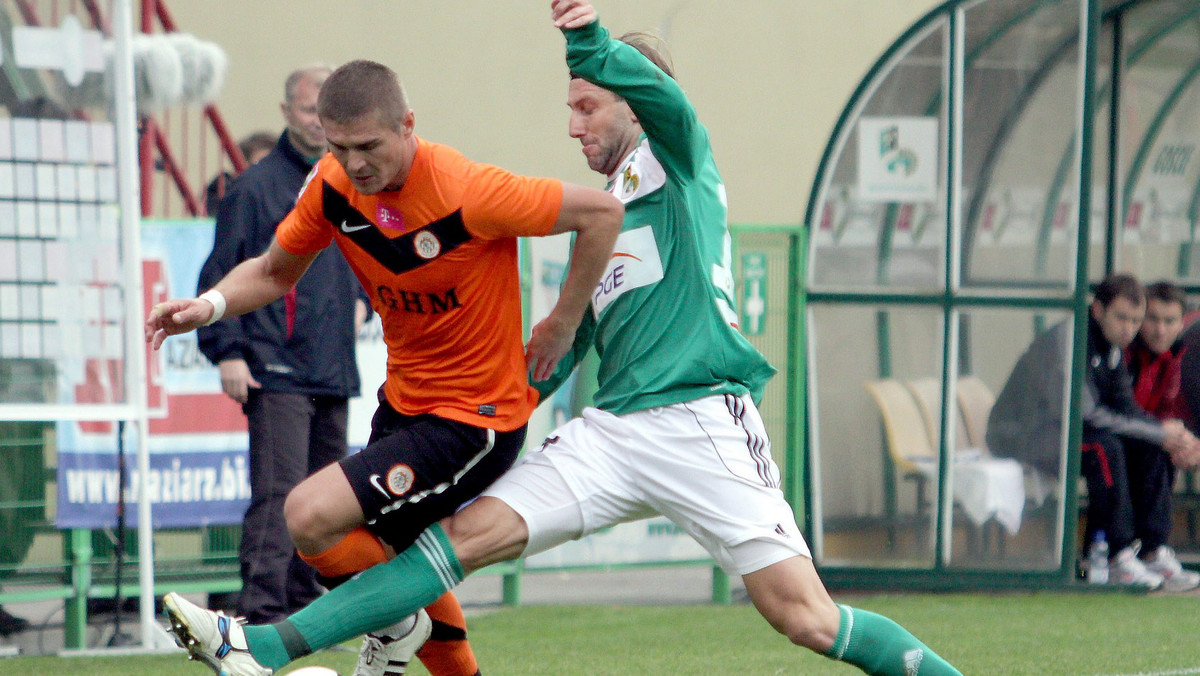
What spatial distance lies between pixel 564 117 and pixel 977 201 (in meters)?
4.13

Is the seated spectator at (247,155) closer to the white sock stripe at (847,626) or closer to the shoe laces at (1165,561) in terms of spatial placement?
the white sock stripe at (847,626)

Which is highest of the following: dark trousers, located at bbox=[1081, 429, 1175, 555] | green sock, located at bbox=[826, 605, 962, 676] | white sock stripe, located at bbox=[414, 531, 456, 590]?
white sock stripe, located at bbox=[414, 531, 456, 590]

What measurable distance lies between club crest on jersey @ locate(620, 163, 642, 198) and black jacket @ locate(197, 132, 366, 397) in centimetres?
255

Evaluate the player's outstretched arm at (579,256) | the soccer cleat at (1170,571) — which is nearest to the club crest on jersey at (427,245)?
the player's outstretched arm at (579,256)

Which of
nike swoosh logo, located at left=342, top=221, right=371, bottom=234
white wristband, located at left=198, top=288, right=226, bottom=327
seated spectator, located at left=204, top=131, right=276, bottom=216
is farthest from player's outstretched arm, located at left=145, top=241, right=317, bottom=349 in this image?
seated spectator, located at left=204, top=131, right=276, bottom=216

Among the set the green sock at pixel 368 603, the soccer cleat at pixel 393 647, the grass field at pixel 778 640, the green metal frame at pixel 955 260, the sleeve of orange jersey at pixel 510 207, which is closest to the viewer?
the green sock at pixel 368 603

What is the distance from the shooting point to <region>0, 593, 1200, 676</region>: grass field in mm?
5820

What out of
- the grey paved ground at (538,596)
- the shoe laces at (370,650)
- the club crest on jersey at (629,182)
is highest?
the club crest on jersey at (629,182)

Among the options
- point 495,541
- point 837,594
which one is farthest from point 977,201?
point 495,541

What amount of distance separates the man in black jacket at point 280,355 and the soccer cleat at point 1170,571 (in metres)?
4.84

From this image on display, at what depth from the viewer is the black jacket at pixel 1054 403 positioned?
832 centimetres

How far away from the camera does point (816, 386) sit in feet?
28.0

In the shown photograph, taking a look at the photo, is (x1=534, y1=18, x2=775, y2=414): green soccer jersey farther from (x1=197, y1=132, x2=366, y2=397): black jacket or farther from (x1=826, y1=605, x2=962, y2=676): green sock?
(x1=197, y1=132, x2=366, y2=397): black jacket

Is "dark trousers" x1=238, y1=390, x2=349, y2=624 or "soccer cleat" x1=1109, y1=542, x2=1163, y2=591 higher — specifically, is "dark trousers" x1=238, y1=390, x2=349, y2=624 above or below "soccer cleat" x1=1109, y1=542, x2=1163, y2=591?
above
